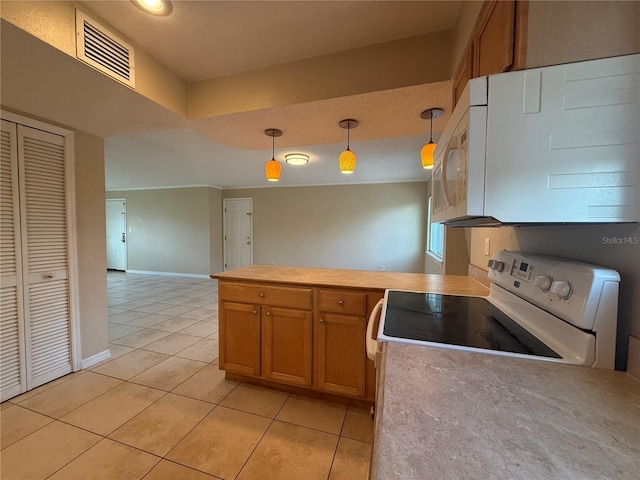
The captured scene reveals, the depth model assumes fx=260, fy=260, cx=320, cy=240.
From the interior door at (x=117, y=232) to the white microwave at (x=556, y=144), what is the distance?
26.9ft

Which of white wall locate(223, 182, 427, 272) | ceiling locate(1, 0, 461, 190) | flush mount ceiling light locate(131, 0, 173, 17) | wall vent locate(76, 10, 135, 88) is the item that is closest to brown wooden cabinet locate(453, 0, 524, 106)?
ceiling locate(1, 0, 461, 190)

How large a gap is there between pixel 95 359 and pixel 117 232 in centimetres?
580

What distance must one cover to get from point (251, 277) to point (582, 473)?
1.79m

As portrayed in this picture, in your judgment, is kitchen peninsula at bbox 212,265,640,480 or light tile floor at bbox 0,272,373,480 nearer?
kitchen peninsula at bbox 212,265,640,480

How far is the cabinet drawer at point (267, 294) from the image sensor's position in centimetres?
180

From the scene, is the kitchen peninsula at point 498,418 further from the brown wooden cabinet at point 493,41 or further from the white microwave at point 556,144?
the brown wooden cabinet at point 493,41

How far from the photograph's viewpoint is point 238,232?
6535mm

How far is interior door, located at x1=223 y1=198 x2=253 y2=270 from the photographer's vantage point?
6.44 m

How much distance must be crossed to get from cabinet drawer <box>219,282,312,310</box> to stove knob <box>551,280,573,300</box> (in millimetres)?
1291

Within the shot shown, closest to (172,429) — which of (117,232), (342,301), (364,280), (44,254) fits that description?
(342,301)

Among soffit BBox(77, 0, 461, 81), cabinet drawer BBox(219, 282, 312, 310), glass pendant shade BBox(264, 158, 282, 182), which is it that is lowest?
cabinet drawer BBox(219, 282, 312, 310)

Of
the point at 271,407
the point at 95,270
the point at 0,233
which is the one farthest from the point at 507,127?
the point at 95,270

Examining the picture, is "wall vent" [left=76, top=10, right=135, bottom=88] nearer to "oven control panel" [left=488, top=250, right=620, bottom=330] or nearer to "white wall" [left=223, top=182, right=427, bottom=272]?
"oven control panel" [left=488, top=250, right=620, bottom=330]

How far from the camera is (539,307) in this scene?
88 centimetres
